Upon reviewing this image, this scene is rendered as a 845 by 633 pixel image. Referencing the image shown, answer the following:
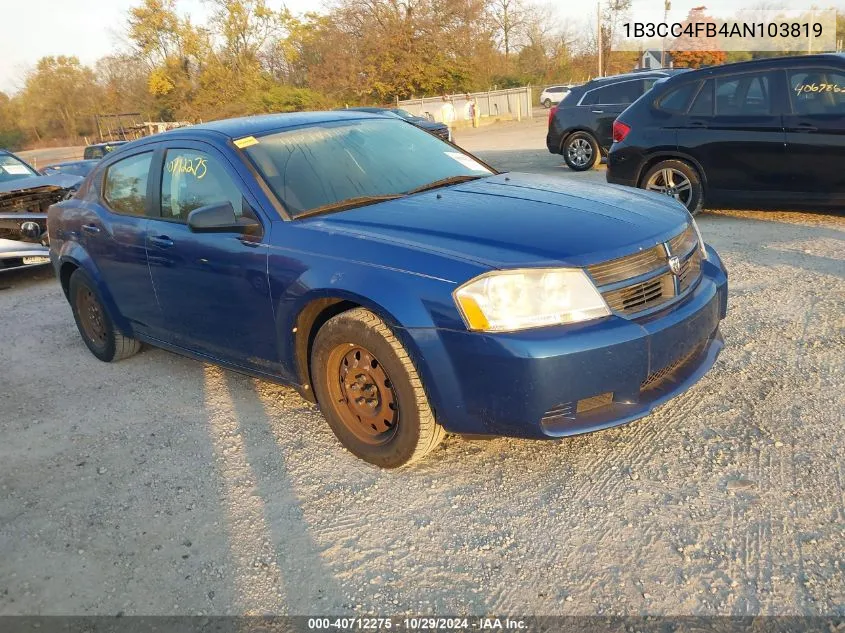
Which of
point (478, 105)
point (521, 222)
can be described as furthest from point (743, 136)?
point (478, 105)

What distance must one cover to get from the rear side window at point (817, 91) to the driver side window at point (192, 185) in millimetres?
6050

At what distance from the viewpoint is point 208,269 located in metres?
3.82

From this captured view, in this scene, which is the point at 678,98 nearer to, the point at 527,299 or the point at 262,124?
the point at 262,124

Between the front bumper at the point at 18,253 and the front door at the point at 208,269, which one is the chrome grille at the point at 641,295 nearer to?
the front door at the point at 208,269

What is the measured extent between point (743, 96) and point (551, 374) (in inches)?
243

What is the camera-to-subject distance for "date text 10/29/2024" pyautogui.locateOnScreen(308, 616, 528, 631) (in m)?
2.30

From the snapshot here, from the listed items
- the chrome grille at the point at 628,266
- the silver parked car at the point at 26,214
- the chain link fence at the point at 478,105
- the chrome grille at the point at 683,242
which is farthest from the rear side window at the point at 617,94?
the chain link fence at the point at 478,105

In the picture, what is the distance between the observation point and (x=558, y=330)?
110 inches

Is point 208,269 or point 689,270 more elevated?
point 208,269

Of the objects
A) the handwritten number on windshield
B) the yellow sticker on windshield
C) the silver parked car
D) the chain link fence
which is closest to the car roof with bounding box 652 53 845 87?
the yellow sticker on windshield

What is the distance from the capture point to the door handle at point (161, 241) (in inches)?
161

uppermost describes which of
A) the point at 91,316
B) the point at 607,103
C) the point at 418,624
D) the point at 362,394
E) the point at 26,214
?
the point at 607,103

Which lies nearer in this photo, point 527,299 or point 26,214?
point 527,299

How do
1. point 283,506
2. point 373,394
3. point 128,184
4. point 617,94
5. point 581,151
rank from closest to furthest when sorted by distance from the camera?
point 283,506 → point 373,394 → point 128,184 → point 617,94 → point 581,151
